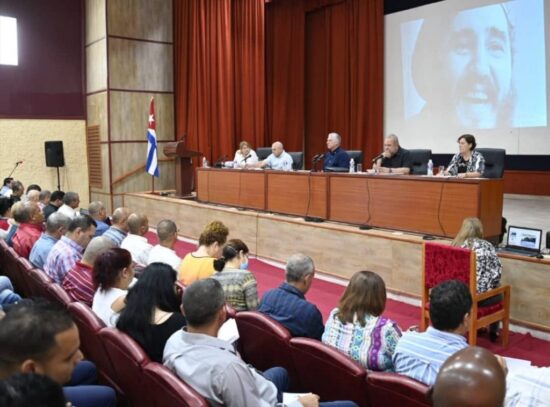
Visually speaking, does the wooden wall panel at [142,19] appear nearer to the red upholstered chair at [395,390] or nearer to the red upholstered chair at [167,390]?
the red upholstered chair at [167,390]

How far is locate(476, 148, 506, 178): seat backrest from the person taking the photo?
5.06 meters

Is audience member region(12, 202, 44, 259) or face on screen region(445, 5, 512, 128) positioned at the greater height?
face on screen region(445, 5, 512, 128)

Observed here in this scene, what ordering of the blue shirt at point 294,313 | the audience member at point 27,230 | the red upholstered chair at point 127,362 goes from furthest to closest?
the audience member at point 27,230
the blue shirt at point 294,313
the red upholstered chair at point 127,362

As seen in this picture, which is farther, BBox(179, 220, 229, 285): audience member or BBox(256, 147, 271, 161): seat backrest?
BBox(256, 147, 271, 161): seat backrest

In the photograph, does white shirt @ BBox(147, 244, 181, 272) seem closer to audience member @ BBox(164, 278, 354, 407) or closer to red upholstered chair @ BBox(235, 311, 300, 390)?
red upholstered chair @ BBox(235, 311, 300, 390)

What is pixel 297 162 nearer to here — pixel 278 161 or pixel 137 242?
pixel 278 161

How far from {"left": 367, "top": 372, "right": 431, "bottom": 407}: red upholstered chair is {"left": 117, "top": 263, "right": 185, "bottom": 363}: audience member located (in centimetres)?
77

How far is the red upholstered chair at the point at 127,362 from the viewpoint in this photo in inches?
70.6

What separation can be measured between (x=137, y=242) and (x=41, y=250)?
2.11 feet

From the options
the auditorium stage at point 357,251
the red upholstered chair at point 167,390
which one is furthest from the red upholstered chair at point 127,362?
the auditorium stage at point 357,251

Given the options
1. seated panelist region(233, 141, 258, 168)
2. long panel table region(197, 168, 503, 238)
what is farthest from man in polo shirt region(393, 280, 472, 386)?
seated panelist region(233, 141, 258, 168)

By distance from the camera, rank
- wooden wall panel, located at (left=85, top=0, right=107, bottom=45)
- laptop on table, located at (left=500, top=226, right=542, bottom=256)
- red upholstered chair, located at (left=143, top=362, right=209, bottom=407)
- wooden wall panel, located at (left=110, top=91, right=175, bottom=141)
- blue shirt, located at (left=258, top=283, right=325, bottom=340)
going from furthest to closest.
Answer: wooden wall panel, located at (left=110, top=91, right=175, bottom=141) → wooden wall panel, located at (left=85, top=0, right=107, bottom=45) → laptop on table, located at (left=500, top=226, right=542, bottom=256) → blue shirt, located at (left=258, top=283, right=325, bottom=340) → red upholstered chair, located at (left=143, top=362, right=209, bottom=407)

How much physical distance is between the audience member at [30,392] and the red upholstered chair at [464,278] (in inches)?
109

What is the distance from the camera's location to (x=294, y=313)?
93.2 inches
